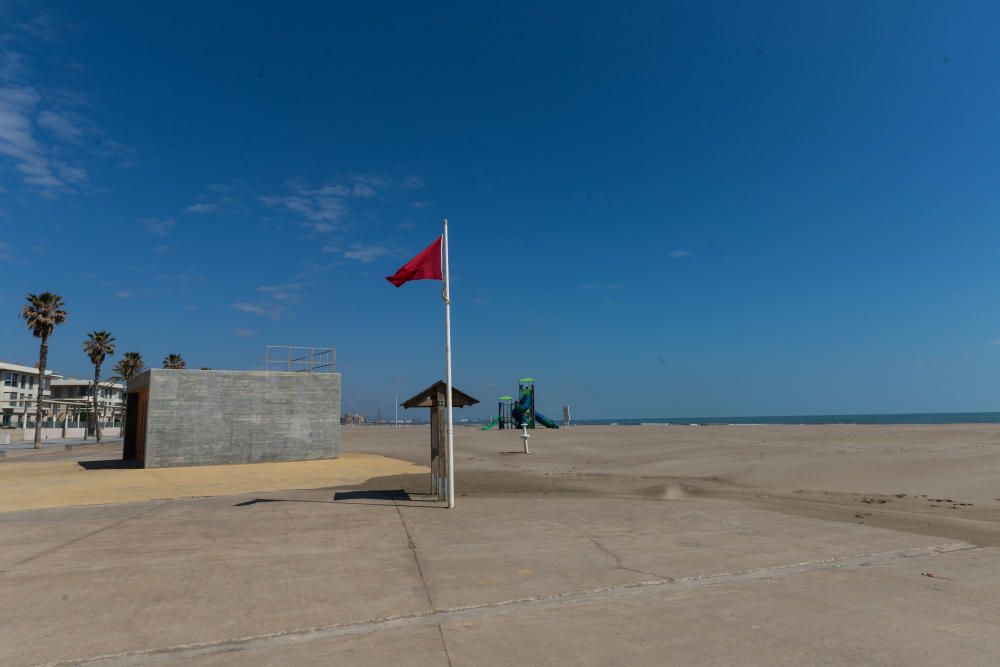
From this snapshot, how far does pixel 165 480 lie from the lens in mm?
17047

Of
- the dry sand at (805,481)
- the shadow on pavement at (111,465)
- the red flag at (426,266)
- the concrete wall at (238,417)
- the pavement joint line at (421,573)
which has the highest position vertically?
the red flag at (426,266)

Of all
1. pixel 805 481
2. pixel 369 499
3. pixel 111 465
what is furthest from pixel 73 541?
pixel 111 465

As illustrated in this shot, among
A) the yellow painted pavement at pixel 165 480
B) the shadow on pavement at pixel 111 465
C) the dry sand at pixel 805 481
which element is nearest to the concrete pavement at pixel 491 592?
the dry sand at pixel 805 481

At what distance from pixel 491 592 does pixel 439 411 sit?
6.89 metres

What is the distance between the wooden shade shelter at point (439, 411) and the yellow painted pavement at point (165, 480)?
14.1ft

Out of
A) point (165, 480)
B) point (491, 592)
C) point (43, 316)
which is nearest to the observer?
point (491, 592)

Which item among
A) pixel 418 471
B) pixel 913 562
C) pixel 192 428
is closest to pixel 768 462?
pixel 418 471

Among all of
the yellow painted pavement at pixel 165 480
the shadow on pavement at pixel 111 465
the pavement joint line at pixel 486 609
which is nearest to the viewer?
the pavement joint line at pixel 486 609

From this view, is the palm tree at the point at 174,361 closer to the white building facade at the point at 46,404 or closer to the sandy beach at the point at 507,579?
the white building facade at the point at 46,404

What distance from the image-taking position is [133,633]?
464 centimetres

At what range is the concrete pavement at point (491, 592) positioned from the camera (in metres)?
4.29

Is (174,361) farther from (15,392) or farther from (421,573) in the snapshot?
(421,573)

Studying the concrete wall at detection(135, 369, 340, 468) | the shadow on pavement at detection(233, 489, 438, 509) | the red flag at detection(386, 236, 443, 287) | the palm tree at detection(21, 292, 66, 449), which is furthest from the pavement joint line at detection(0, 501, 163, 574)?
the palm tree at detection(21, 292, 66, 449)

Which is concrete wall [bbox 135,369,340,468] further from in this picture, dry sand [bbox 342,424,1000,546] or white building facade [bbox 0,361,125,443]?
white building facade [bbox 0,361,125,443]
